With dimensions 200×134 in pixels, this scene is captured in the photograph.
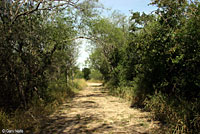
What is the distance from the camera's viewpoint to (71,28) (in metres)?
9.31

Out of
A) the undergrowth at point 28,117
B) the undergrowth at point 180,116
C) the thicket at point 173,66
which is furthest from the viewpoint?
the undergrowth at point 28,117

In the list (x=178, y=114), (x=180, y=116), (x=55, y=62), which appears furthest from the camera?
(x=55, y=62)

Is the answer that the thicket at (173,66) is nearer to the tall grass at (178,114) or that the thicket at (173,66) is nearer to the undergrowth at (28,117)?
the tall grass at (178,114)

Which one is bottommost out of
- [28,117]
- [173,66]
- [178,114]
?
[28,117]

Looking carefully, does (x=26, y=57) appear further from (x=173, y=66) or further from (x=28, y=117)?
(x=173, y=66)

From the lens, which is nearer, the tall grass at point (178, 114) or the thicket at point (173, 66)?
the tall grass at point (178, 114)

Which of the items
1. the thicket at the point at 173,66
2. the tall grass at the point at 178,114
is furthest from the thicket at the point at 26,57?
the tall grass at the point at 178,114

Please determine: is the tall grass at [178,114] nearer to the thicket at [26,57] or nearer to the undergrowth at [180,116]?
the undergrowth at [180,116]

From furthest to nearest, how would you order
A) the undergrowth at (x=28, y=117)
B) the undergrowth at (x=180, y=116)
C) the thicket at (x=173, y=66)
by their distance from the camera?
the undergrowth at (x=28, y=117)
the thicket at (x=173, y=66)
the undergrowth at (x=180, y=116)

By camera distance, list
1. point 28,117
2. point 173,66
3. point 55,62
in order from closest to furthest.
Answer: point 28,117 → point 173,66 → point 55,62

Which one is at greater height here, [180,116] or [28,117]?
[180,116]

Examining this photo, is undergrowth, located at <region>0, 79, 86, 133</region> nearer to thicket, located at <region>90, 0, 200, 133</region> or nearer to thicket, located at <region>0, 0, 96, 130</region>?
thicket, located at <region>0, 0, 96, 130</region>

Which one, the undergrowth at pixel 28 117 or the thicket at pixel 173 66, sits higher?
the thicket at pixel 173 66

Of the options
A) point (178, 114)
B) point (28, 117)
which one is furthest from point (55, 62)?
point (178, 114)
